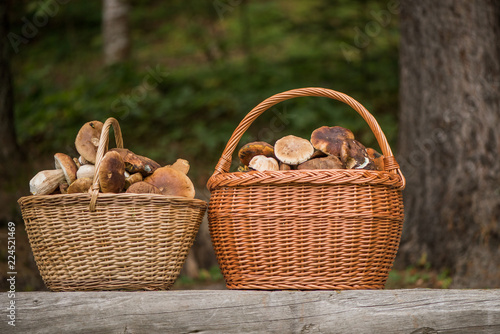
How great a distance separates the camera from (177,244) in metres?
1.79

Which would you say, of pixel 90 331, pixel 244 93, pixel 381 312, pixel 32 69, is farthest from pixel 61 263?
pixel 32 69

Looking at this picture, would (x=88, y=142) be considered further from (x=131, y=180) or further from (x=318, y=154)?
(x=318, y=154)

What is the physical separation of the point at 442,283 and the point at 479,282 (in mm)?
215

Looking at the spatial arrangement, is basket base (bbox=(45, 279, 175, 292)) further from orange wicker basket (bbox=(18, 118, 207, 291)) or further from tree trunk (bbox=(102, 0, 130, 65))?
tree trunk (bbox=(102, 0, 130, 65))

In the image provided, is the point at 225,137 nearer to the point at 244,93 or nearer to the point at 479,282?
the point at 244,93

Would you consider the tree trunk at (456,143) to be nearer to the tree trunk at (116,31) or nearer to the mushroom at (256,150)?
the mushroom at (256,150)

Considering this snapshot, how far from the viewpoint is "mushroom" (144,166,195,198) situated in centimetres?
183

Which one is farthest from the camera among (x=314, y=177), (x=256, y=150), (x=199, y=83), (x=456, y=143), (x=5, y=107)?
(x=199, y=83)

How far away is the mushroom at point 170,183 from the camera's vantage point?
6.01ft

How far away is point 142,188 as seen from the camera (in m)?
1.74

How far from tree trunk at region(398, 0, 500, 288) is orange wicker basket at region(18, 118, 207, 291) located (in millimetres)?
2123

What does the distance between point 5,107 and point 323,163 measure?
3.12 m

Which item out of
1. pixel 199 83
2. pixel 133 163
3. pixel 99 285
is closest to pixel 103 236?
pixel 99 285

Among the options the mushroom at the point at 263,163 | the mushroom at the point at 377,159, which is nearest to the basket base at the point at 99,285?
Answer: the mushroom at the point at 263,163
